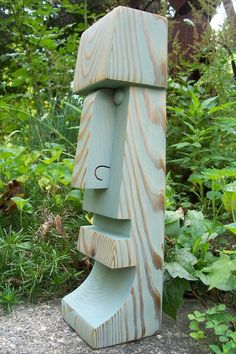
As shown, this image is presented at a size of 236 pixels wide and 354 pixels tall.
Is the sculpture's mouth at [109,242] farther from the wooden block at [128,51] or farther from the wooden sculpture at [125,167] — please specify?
the wooden block at [128,51]

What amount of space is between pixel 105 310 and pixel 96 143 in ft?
1.75

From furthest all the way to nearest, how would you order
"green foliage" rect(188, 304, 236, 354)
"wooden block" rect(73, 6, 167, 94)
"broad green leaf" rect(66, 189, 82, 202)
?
"broad green leaf" rect(66, 189, 82, 202)
"wooden block" rect(73, 6, 167, 94)
"green foliage" rect(188, 304, 236, 354)

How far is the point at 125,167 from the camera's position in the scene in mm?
1262

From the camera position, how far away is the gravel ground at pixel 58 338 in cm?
126

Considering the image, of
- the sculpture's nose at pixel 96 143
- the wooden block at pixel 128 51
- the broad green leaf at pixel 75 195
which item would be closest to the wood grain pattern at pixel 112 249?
the sculpture's nose at pixel 96 143

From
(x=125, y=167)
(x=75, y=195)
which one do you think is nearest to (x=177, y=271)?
(x=125, y=167)

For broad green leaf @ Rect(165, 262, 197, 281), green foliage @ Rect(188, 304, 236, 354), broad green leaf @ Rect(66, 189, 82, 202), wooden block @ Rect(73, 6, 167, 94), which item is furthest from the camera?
broad green leaf @ Rect(66, 189, 82, 202)

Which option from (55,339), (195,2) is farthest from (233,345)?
(195,2)

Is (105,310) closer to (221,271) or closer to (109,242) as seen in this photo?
(109,242)

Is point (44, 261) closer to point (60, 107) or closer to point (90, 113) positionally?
point (90, 113)

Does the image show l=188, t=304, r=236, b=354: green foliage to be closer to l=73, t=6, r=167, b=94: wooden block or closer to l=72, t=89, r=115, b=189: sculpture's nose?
l=72, t=89, r=115, b=189: sculpture's nose

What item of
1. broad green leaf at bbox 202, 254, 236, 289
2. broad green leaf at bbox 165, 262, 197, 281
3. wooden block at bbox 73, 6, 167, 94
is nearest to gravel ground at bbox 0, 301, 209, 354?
broad green leaf at bbox 165, 262, 197, 281

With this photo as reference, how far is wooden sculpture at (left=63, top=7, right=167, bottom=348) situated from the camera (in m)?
1.25

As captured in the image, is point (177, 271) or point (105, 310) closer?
point (105, 310)
